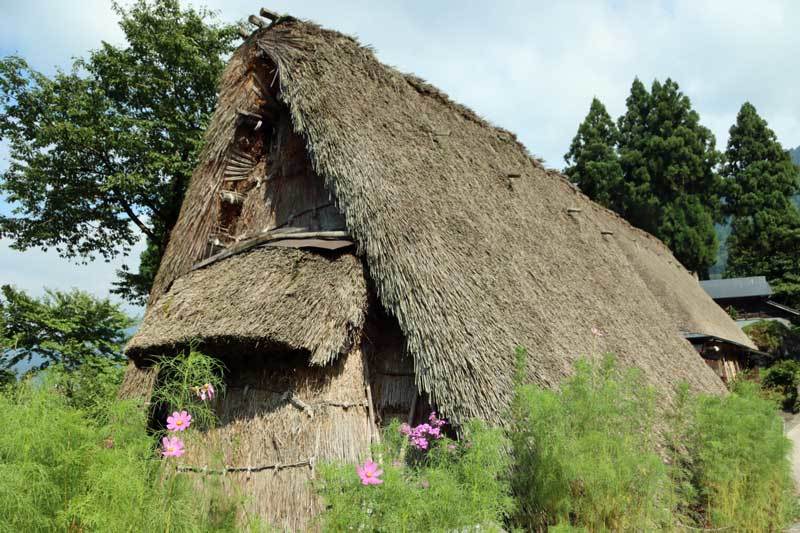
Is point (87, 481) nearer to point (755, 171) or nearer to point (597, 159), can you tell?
point (597, 159)

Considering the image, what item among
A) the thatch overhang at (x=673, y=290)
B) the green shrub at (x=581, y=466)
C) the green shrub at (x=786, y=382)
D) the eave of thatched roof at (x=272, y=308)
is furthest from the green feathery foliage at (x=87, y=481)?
the green shrub at (x=786, y=382)

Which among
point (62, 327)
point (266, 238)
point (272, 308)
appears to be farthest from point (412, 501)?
point (62, 327)

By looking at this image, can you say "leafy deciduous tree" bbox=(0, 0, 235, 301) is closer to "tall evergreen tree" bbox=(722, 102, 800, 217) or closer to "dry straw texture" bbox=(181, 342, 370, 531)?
"dry straw texture" bbox=(181, 342, 370, 531)

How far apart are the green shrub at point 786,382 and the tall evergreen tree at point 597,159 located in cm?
1568

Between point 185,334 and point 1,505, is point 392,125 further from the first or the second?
point 1,505

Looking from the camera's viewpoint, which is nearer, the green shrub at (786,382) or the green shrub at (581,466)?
the green shrub at (581,466)

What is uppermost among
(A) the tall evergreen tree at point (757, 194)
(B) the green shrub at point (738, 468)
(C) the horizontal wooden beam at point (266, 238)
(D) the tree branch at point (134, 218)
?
(A) the tall evergreen tree at point (757, 194)

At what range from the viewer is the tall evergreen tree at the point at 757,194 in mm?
27844

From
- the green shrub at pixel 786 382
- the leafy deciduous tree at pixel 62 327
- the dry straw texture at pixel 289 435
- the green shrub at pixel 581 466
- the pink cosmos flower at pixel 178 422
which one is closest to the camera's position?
the pink cosmos flower at pixel 178 422

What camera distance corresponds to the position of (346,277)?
16.3ft

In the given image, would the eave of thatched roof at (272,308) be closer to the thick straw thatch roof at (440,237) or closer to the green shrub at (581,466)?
the thick straw thatch roof at (440,237)

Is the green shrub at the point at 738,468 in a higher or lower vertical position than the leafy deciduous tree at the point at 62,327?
lower

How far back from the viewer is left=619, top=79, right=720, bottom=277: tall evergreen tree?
27.6 metres

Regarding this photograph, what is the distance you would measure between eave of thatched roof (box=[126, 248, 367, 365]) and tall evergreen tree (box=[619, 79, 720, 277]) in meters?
26.7
